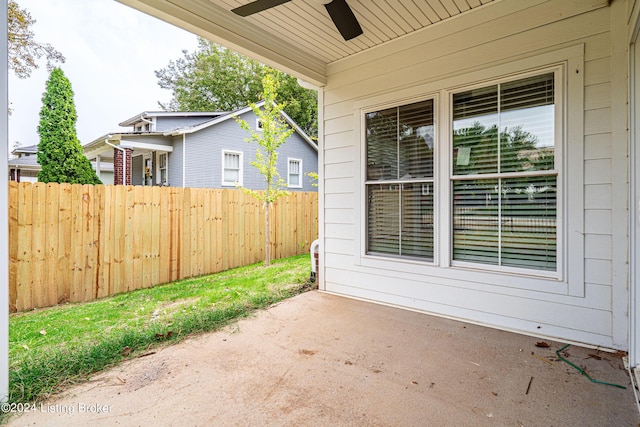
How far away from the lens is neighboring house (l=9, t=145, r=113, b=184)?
13311 millimetres

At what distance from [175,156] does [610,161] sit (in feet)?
34.4

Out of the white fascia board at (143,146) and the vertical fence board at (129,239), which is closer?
the vertical fence board at (129,239)

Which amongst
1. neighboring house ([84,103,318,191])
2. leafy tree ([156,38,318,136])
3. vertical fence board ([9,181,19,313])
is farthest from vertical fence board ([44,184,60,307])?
leafy tree ([156,38,318,136])

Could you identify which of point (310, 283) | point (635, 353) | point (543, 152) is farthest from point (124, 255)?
point (635, 353)

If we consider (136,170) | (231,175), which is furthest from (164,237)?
(136,170)

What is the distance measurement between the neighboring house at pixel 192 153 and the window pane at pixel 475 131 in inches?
333

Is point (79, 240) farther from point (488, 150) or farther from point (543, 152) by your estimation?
point (543, 152)

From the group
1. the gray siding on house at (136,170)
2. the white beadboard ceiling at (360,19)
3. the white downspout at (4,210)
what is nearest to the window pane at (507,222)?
the white beadboard ceiling at (360,19)

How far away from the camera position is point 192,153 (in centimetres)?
1001

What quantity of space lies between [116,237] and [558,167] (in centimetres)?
515

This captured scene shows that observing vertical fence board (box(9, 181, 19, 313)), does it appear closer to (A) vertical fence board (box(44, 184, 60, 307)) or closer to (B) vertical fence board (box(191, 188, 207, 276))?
(A) vertical fence board (box(44, 184, 60, 307))

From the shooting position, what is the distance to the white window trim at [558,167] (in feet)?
8.05

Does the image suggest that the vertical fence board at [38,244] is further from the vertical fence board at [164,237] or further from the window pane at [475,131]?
the window pane at [475,131]

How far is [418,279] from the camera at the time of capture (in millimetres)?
3318
